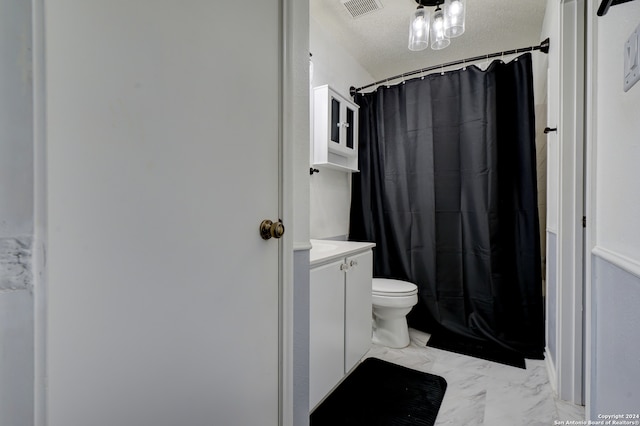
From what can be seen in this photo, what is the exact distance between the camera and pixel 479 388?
5.27ft

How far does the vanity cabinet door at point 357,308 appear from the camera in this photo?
1.61 m

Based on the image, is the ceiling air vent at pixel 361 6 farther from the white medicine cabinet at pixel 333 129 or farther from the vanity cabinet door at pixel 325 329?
the vanity cabinet door at pixel 325 329

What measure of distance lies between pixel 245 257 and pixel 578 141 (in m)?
1.62

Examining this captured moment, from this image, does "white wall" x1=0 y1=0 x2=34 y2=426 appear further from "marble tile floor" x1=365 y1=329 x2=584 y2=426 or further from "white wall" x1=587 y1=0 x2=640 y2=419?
"marble tile floor" x1=365 y1=329 x2=584 y2=426

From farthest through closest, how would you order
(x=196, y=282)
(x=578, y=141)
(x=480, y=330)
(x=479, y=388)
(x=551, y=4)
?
(x=480, y=330) → (x=551, y=4) → (x=479, y=388) → (x=578, y=141) → (x=196, y=282)

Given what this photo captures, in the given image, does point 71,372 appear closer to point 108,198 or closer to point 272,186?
point 108,198

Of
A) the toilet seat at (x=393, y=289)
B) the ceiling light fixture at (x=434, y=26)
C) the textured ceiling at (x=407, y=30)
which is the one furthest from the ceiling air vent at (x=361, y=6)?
the toilet seat at (x=393, y=289)

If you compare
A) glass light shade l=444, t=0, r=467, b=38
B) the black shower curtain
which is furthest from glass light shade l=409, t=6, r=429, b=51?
the black shower curtain

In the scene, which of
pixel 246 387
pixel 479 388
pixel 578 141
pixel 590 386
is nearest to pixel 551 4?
pixel 578 141

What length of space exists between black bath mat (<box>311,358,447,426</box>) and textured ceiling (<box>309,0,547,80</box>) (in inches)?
93.8

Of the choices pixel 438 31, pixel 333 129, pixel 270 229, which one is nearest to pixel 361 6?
pixel 438 31

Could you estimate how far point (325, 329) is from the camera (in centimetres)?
141

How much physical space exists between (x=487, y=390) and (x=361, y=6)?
248 centimetres

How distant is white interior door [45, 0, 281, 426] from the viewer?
46 centimetres
